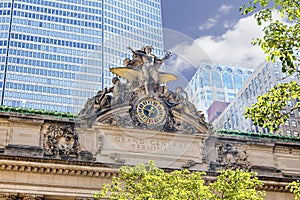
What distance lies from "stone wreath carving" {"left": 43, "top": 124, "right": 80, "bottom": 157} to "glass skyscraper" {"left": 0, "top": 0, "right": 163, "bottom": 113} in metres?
→ 77.5

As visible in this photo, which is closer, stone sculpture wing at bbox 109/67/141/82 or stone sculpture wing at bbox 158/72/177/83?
stone sculpture wing at bbox 109/67/141/82

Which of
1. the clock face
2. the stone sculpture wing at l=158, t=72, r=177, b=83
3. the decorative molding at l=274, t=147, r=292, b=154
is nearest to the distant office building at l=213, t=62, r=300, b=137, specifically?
the decorative molding at l=274, t=147, r=292, b=154

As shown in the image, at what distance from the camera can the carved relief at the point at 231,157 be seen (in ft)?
137

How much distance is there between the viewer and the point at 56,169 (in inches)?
1427

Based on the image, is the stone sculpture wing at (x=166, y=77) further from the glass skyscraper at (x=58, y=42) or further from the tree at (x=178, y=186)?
the glass skyscraper at (x=58, y=42)


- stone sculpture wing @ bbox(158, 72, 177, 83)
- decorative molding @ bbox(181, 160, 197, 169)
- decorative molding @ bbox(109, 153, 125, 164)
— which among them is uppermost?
stone sculpture wing @ bbox(158, 72, 177, 83)

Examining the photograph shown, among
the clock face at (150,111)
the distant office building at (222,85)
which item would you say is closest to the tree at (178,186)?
the clock face at (150,111)

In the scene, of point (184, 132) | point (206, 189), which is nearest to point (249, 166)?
point (184, 132)

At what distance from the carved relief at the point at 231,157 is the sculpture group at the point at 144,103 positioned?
2353 millimetres

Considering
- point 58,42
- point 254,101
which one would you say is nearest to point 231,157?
point 254,101

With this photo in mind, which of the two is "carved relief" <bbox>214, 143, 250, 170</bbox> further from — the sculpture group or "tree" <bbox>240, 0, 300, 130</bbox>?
"tree" <bbox>240, 0, 300, 130</bbox>

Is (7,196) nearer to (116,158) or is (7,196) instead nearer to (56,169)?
(56,169)

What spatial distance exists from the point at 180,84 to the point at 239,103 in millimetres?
82584

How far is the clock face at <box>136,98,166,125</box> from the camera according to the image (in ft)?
133
